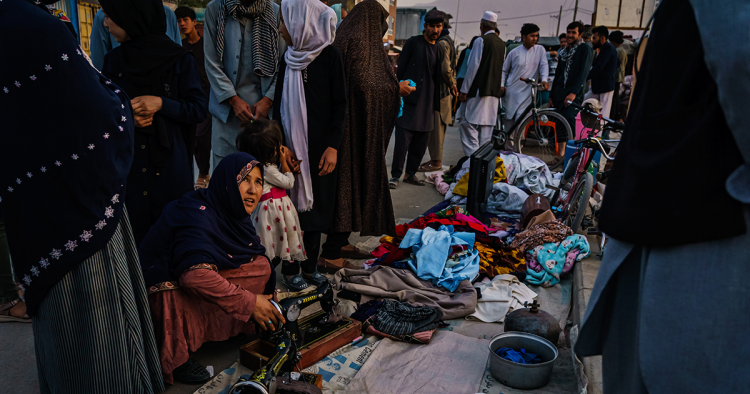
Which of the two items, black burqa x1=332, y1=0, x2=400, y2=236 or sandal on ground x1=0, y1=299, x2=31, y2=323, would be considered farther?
black burqa x1=332, y1=0, x2=400, y2=236

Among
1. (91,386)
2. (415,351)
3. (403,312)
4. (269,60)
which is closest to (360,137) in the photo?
(269,60)

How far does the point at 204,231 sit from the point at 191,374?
66cm

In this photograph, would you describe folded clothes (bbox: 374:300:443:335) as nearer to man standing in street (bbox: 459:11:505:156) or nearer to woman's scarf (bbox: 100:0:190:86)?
woman's scarf (bbox: 100:0:190:86)

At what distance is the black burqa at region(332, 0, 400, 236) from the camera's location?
3.35 m

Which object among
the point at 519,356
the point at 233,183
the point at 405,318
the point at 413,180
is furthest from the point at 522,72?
the point at 233,183

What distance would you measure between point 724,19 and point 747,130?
0.21 meters

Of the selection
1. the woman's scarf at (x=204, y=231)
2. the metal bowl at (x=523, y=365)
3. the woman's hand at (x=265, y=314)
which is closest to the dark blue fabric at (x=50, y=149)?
the woman's scarf at (x=204, y=231)

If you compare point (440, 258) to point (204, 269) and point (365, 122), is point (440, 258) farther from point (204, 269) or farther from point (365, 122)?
point (204, 269)

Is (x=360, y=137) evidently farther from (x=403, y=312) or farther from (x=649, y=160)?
(x=649, y=160)

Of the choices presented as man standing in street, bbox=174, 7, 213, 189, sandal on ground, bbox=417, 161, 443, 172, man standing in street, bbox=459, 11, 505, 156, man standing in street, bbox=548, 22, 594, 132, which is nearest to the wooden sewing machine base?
man standing in street, bbox=174, 7, 213, 189

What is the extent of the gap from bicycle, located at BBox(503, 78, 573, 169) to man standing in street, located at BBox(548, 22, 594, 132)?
0.23 metres

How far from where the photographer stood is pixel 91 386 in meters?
1.80

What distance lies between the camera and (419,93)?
5914 mm

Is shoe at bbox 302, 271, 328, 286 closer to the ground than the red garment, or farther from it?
closer to the ground
